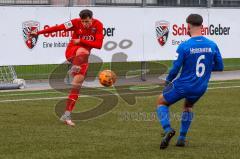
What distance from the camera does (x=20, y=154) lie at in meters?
9.90

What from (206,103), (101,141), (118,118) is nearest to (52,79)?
(206,103)

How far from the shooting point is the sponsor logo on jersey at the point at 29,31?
1965 centimetres

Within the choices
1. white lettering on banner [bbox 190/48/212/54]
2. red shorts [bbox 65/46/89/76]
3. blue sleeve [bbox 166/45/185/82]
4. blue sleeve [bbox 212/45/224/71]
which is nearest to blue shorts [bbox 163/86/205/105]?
blue sleeve [bbox 166/45/185/82]

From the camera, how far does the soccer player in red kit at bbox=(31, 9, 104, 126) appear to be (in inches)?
522

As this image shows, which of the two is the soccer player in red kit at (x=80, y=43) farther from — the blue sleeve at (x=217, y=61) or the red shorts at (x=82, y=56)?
the blue sleeve at (x=217, y=61)

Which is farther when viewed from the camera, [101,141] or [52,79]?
[52,79]

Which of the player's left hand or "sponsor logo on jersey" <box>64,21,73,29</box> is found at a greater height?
"sponsor logo on jersey" <box>64,21,73,29</box>

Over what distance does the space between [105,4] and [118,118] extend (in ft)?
26.6

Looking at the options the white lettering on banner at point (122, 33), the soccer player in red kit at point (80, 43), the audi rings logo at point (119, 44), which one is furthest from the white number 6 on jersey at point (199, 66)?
the audi rings logo at point (119, 44)

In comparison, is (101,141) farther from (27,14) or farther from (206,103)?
(27,14)

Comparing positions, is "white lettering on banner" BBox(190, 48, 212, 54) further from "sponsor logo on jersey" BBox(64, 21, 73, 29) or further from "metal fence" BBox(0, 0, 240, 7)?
"metal fence" BBox(0, 0, 240, 7)

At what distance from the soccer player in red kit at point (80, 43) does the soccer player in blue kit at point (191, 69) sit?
312 cm

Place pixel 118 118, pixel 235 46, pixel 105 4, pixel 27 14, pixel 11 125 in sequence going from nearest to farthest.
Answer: pixel 11 125, pixel 118 118, pixel 27 14, pixel 105 4, pixel 235 46

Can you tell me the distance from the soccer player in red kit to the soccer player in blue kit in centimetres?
312
